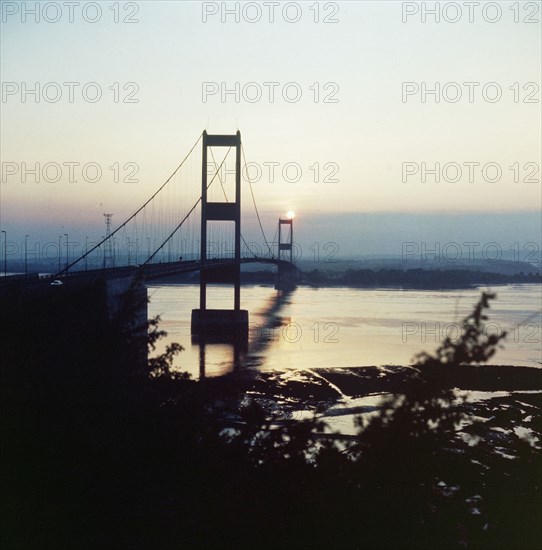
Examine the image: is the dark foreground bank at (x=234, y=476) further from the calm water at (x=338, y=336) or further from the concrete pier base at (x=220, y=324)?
the concrete pier base at (x=220, y=324)

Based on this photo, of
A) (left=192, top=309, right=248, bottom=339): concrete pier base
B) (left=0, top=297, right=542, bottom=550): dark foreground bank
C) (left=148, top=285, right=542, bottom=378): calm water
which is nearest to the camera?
(left=0, top=297, right=542, bottom=550): dark foreground bank

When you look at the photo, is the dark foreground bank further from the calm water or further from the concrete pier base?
the concrete pier base

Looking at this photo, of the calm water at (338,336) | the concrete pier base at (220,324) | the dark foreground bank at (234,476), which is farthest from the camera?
the concrete pier base at (220,324)

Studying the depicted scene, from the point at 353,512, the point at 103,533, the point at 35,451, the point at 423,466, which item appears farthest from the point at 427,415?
the point at 35,451

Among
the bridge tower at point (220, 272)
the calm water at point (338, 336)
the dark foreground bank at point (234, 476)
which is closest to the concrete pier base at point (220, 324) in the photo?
the bridge tower at point (220, 272)

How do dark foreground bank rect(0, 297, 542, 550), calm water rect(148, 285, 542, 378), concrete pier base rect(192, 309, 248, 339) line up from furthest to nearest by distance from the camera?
concrete pier base rect(192, 309, 248, 339) < calm water rect(148, 285, 542, 378) < dark foreground bank rect(0, 297, 542, 550)

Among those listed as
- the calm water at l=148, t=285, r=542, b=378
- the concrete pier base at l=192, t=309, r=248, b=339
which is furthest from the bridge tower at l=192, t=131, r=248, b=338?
the calm water at l=148, t=285, r=542, b=378

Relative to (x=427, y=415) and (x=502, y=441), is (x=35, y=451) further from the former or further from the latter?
(x=502, y=441)
